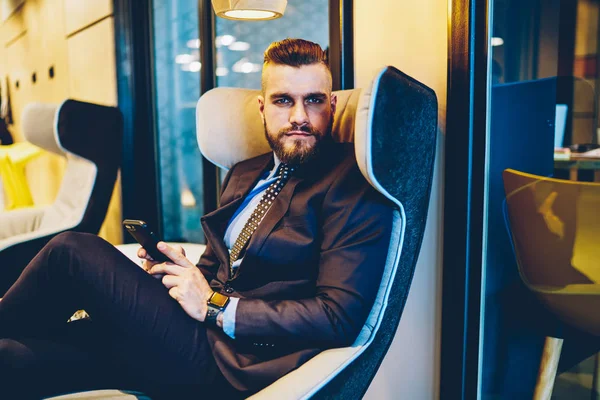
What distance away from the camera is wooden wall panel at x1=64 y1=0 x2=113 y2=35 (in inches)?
117

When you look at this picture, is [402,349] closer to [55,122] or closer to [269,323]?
[269,323]

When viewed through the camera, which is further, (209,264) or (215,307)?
(209,264)

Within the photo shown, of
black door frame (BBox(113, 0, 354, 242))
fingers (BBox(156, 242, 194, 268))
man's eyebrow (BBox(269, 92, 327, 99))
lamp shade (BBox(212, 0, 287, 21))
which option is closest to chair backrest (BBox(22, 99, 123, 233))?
black door frame (BBox(113, 0, 354, 242))

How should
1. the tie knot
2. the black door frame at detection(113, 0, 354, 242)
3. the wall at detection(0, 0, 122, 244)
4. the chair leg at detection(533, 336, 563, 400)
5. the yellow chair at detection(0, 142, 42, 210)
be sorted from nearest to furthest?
the chair leg at detection(533, 336, 563, 400), the tie knot, the black door frame at detection(113, 0, 354, 242), the wall at detection(0, 0, 122, 244), the yellow chair at detection(0, 142, 42, 210)

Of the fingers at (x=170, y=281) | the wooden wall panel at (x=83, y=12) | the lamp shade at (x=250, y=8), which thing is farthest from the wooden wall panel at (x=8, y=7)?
the fingers at (x=170, y=281)

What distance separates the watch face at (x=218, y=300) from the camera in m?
1.18

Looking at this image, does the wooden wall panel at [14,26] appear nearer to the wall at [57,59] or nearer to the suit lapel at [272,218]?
the wall at [57,59]

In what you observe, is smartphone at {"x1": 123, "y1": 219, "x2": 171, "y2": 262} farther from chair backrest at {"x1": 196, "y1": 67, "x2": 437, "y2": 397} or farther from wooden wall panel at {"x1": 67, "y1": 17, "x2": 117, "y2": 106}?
wooden wall panel at {"x1": 67, "y1": 17, "x2": 117, "y2": 106}

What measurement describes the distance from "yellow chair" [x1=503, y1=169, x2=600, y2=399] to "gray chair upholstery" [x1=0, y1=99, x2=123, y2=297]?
1.75 metres

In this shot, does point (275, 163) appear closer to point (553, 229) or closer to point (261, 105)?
point (261, 105)

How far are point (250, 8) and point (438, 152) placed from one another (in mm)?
657

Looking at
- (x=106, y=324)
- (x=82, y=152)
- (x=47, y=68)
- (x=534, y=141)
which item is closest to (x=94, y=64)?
(x=82, y=152)

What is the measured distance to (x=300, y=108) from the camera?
137 cm

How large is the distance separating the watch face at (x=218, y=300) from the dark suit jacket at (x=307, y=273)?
1.6 inches
